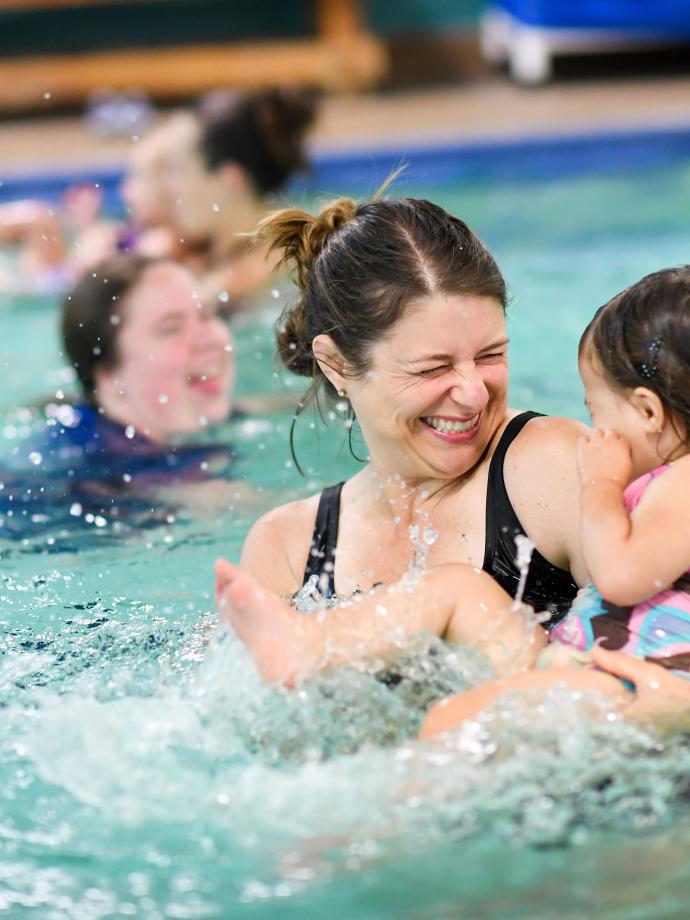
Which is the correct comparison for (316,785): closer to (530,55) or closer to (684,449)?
(684,449)

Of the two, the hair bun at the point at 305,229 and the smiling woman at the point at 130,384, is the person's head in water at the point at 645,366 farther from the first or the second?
the smiling woman at the point at 130,384

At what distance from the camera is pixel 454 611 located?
2287 millimetres

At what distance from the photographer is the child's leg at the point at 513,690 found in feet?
6.98

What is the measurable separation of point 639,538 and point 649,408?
229 millimetres

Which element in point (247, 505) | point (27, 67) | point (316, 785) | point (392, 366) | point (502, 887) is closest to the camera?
point (502, 887)

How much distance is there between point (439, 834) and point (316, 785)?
0.69ft

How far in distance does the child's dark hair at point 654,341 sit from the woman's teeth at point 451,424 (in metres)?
0.26

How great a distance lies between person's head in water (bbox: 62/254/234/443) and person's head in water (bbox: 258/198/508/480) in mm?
1494

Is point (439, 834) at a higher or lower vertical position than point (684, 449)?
lower

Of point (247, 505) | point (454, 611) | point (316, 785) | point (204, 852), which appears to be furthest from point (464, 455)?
point (247, 505)

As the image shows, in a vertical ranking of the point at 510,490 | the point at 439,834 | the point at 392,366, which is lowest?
the point at 439,834

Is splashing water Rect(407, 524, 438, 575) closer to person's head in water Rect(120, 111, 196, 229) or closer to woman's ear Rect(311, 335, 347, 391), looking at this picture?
woman's ear Rect(311, 335, 347, 391)

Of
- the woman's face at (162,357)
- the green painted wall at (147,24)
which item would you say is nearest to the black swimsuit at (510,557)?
the woman's face at (162,357)

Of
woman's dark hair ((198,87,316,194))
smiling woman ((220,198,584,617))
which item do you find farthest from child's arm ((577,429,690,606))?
woman's dark hair ((198,87,316,194))
